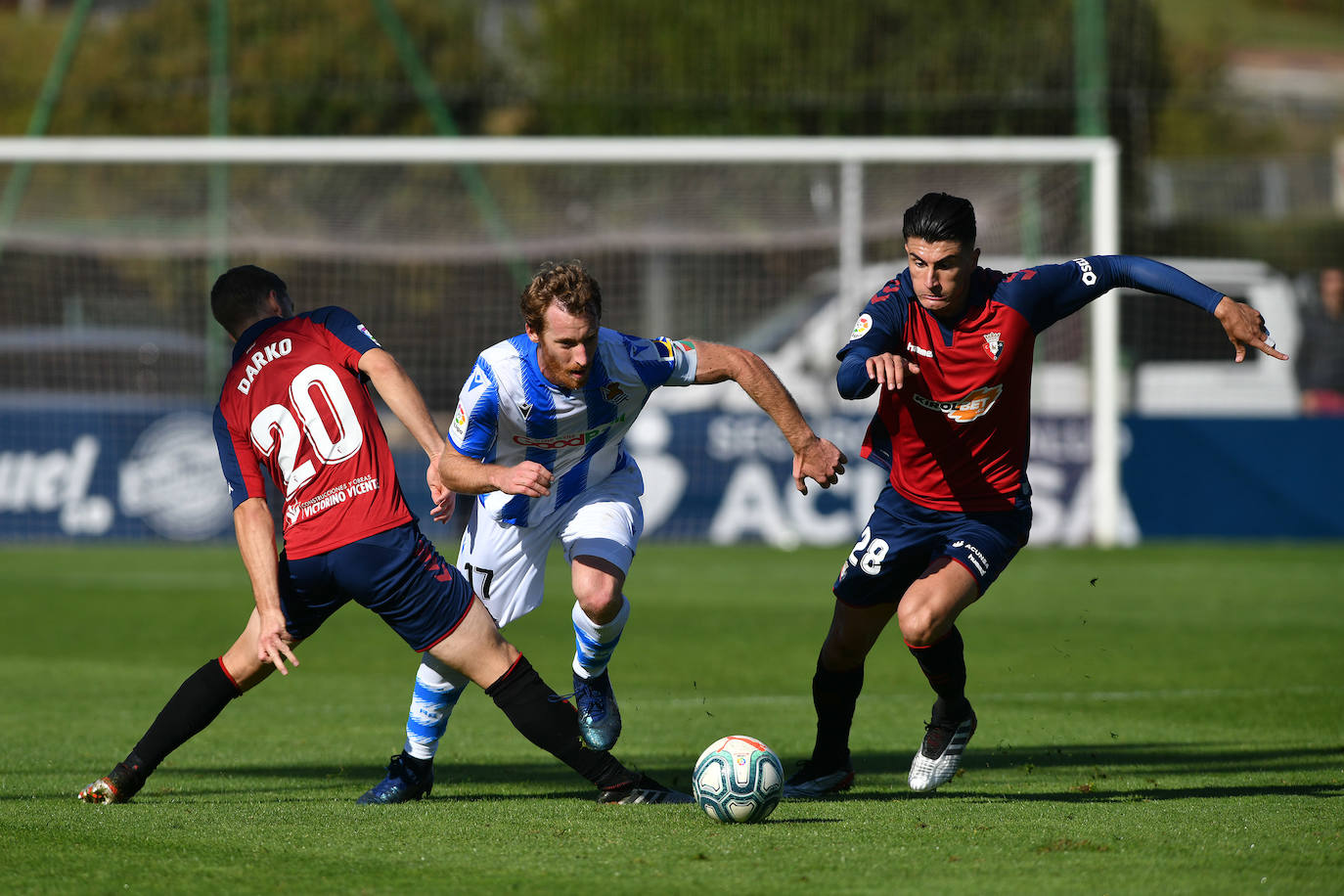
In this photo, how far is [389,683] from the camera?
9352 millimetres

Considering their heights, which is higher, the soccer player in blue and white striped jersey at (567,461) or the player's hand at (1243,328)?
the player's hand at (1243,328)

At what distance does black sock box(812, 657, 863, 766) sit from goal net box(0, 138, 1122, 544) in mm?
10472

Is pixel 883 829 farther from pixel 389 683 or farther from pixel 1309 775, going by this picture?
pixel 389 683

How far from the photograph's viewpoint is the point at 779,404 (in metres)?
5.71

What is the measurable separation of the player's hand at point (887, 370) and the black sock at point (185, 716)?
2447 millimetres

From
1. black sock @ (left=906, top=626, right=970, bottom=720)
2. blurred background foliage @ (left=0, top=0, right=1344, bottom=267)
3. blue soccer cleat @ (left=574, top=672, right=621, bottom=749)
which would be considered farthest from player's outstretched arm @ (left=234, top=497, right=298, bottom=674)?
blurred background foliage @ (left=0, top=0, right=1344, bottom=267)

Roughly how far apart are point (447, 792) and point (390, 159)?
11.5m

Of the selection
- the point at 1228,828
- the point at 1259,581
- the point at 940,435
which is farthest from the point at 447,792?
the point at 1259,581

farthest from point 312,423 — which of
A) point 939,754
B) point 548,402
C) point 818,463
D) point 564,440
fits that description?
point 939,754

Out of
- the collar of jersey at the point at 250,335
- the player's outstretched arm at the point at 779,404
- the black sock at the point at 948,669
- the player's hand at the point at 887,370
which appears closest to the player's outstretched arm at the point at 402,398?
the collar of jersey at the point at 250,335

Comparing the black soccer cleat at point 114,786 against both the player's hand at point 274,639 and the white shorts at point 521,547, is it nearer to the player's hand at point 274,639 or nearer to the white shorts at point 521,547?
the player's hand at point 274,639

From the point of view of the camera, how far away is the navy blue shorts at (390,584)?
5.46m

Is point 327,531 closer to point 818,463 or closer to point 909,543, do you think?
point 818,463

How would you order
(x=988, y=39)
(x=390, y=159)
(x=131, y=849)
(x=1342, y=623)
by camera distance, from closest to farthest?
1. (x=131, y=849)
2. (x=1342, y=623)
3. (x=390, y=159)
4. (x=988, y=39)
